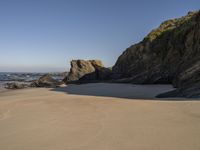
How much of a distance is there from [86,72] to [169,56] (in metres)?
21.9

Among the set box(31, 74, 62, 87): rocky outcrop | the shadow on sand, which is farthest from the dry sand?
box(31, 74, 62, 87): rocky outcrop

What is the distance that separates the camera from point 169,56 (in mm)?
29766

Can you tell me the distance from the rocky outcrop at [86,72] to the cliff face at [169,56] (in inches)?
161

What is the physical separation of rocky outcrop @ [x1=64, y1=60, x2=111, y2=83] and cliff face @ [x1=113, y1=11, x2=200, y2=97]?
4.08 metres

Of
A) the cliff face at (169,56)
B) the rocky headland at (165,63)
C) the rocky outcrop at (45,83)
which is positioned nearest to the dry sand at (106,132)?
the rocky headland at (165,63)

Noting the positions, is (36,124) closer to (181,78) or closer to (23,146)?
(23,146)

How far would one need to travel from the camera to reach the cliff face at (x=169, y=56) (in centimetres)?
1954

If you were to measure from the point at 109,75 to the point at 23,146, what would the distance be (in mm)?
41093

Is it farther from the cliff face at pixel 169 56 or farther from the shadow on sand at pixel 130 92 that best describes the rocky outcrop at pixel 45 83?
the shadow on sand at pixel 130 92

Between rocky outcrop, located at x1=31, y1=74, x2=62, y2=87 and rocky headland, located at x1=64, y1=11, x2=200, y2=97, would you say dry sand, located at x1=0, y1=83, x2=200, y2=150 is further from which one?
rocky outcrop, located at x1=31, y1=74, x2=62, y2=87

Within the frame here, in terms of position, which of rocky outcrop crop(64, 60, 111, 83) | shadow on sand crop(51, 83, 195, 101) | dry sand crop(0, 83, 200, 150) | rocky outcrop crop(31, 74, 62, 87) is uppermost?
rocky outcrop crop(64, 60, 111, 83)

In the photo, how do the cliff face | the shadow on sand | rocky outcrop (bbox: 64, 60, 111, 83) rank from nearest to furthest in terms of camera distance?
the shadow on sand, the cliff face, rocky outcrop (bbox: 64, 60, 111, 83)

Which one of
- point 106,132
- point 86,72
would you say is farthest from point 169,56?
point 106,132

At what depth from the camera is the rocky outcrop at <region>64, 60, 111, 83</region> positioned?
4566 cm
